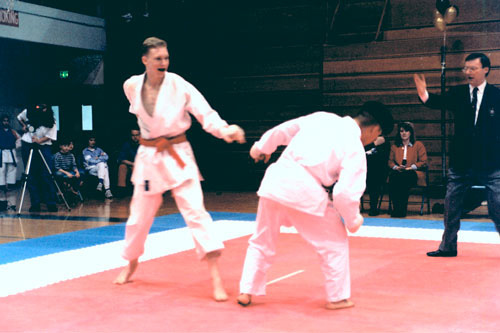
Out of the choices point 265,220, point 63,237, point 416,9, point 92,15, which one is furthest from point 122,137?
point 265,220

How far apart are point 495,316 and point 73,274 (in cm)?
261

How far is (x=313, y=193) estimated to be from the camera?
3.11 metres

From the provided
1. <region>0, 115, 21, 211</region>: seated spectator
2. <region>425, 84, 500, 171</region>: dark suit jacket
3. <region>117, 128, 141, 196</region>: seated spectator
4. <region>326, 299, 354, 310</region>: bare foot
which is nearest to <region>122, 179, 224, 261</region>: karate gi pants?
<region>326, 299, 354, 310</region>: bare foot

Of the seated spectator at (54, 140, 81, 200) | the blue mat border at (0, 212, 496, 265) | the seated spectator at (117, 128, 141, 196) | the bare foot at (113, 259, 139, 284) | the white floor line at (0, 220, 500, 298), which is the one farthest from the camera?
the seated spectator at (117, 128, 141, 196)

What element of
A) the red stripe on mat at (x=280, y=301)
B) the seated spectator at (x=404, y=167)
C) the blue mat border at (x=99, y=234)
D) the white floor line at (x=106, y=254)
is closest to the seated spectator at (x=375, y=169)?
the seated spectator at (x=404, y=167)

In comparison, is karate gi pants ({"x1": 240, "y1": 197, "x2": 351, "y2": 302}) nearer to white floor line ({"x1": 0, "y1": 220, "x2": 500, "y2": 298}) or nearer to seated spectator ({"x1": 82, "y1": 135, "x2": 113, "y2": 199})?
white floor line ({"x1": 0, "y1": 220, "x2": 500, "y2": 298})

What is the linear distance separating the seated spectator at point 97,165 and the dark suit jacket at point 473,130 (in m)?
6.76

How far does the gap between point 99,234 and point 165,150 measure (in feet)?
8.97

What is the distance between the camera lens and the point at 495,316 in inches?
122

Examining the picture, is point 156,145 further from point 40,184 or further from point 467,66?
point 40,184

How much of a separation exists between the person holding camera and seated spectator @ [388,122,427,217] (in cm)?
430

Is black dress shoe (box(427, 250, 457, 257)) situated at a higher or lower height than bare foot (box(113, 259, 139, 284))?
lower

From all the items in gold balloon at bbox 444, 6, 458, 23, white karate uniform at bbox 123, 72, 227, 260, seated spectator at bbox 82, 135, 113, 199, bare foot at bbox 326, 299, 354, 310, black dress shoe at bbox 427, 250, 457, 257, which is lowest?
black dress shoe at bbox 427, 250, 457, 257

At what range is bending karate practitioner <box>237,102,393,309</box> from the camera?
310 centimetres
